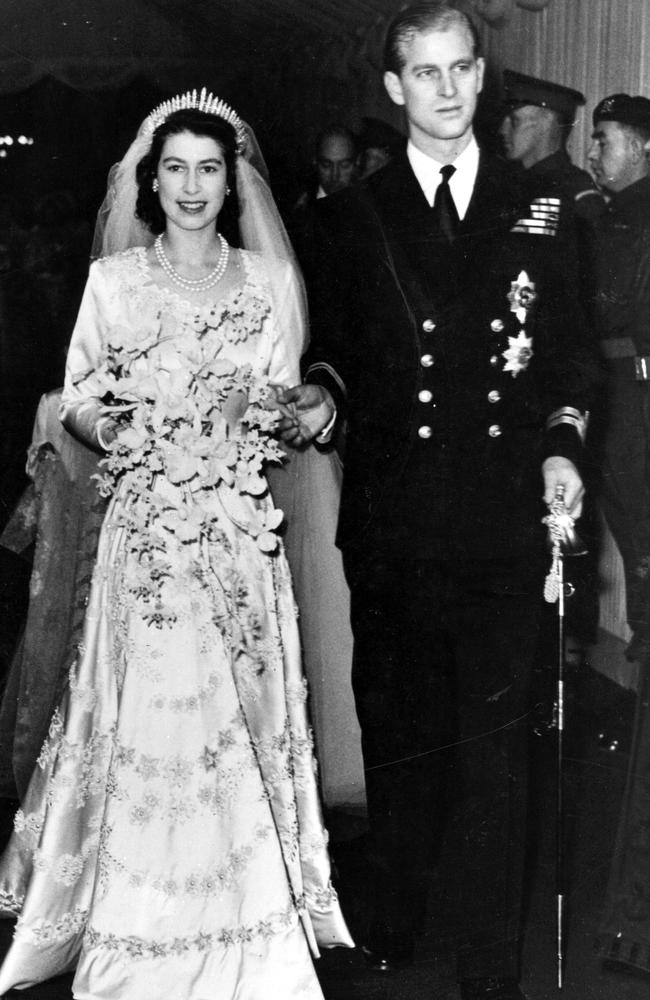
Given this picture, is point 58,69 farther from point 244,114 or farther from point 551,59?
point 551,59

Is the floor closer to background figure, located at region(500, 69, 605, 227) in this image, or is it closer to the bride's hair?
background figure, located at region(500, 69, 605, 227)

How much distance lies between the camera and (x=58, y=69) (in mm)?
3117

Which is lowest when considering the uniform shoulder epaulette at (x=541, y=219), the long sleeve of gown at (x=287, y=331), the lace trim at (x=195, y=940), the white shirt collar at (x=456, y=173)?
the lace trim at (x=195, y=940)

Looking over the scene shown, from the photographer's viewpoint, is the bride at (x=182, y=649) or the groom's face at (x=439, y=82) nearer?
the bride at (x=182, y=649)

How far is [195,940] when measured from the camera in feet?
9.52

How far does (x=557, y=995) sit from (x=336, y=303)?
184cm

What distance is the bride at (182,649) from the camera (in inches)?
114

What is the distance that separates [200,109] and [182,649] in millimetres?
1341

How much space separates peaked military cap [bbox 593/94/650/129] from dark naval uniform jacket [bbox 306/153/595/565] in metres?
0.28

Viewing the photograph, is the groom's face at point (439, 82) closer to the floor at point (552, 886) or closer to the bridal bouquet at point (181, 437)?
the bridal bouquet at point (181, 437)

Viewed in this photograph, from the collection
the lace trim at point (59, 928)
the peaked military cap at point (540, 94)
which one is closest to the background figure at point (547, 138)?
the peaked military cap at point (540, 94)

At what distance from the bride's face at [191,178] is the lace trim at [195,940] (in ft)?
5.66

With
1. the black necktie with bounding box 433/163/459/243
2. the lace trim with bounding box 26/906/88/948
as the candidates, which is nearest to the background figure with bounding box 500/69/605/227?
the black necktie with bounding box 433/163/459/243

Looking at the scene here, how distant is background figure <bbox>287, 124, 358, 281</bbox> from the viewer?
308 cm
